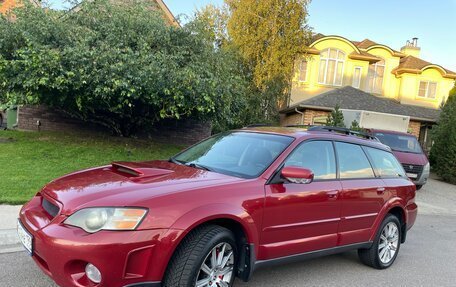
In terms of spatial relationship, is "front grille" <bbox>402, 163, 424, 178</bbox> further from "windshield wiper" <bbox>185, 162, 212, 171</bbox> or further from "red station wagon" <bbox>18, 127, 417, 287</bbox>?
"windshield wiper" <bbox>185, 162, 212, 171</bbox>

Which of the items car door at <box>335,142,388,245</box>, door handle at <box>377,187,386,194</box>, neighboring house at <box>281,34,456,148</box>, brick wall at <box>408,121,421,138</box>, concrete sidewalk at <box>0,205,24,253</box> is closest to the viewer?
car door at <box>335,142,388,245</box>

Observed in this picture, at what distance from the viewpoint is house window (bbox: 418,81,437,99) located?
2411cm

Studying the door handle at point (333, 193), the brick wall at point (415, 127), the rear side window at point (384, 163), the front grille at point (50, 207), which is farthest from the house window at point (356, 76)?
the front grille at point (50, 207)

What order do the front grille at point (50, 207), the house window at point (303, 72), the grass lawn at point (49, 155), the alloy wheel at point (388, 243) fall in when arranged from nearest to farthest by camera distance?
the front grille at point (50, 207), the alloy wheel at point (388, 243), the grass lawn at point (49, 155), the house window at point (303, 72)

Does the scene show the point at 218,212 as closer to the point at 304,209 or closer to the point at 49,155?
the point at 304,209

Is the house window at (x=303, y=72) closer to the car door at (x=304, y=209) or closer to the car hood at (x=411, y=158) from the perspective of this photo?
the car hood at (x=411, y=158)

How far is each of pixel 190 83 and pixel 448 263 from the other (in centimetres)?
677

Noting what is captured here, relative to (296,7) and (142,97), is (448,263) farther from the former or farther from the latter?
(296,7)

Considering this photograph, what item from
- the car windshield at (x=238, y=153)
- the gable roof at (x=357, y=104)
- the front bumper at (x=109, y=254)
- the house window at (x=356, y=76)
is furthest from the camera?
the house window at (x=356, y=76)

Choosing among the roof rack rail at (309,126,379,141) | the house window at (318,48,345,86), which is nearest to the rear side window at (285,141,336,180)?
the roof rack rail at (309,126,379,141)

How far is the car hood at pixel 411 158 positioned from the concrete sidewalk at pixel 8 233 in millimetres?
10688

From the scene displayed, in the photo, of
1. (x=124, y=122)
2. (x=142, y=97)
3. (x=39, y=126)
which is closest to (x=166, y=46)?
(x=142, y=97)

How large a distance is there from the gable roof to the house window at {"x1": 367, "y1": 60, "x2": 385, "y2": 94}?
55.8 inches

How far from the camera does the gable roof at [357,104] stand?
19.5m
